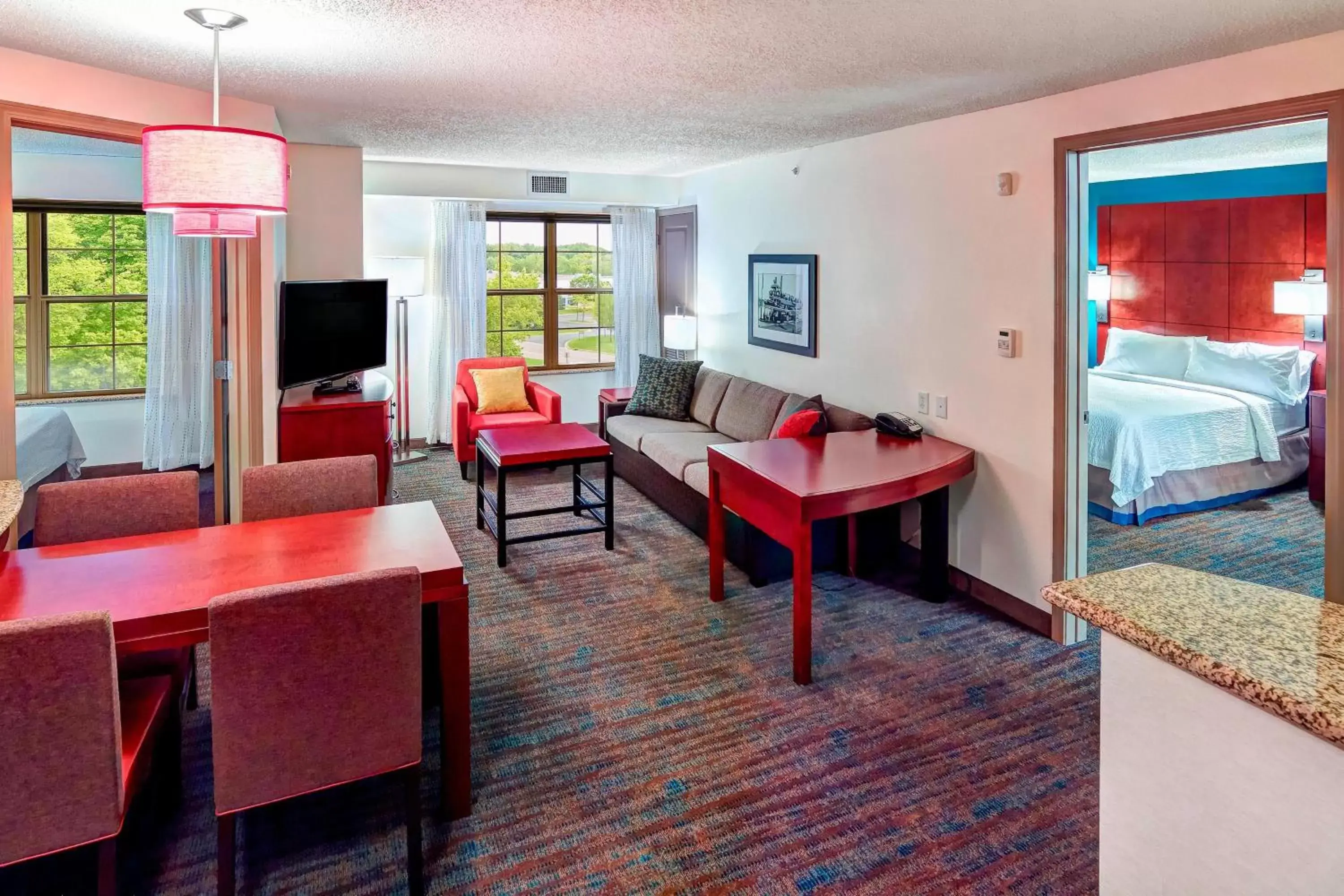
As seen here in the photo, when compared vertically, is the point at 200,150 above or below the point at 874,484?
above

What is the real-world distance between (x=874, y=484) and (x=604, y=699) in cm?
134

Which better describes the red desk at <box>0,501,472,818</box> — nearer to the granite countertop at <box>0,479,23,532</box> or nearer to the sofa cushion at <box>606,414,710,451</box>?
the granite countertop at <box>0,479,23,532</box>

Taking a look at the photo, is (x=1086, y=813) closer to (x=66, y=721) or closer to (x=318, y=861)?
(x=318, y=861)

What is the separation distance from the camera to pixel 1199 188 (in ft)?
20.8

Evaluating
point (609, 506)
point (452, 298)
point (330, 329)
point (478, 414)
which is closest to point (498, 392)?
point (478, 414)

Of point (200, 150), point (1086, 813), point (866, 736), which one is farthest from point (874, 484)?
point (200, 150)

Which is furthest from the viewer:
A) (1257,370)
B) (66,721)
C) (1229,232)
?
(1229,232)

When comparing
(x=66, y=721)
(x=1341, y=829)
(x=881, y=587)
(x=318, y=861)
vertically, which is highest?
(x=1341, y=829)

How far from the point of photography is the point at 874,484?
3.20 meters

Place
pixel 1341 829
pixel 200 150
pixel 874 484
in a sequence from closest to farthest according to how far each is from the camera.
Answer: pixel 1341 829, pixel 200 150, pixel 874 484

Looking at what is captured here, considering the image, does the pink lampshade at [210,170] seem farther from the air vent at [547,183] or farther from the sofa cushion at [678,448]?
the air vent at [547,183]

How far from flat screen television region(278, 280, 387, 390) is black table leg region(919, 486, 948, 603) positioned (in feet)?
11.0

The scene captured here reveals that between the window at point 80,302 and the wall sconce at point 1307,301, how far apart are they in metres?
8.19

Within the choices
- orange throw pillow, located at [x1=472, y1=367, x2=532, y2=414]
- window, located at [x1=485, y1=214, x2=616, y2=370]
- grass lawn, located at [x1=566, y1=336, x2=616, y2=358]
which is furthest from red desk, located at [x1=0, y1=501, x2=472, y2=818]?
grass lawn, located at [x1=566, y1=336, x2=616, y2=358]
